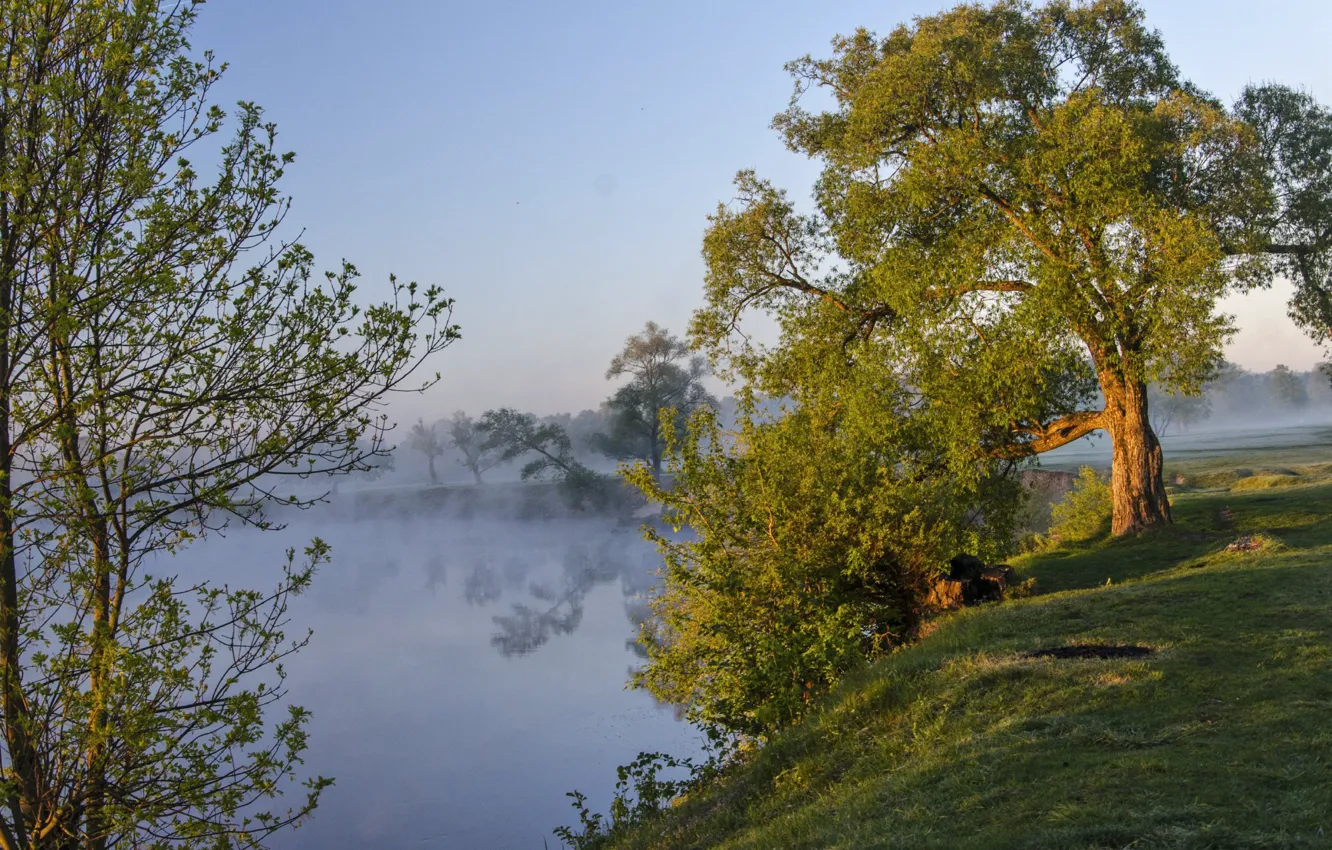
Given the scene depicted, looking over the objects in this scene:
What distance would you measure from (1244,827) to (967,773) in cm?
210

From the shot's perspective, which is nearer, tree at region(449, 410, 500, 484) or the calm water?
the calm water

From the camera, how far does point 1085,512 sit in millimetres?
28500

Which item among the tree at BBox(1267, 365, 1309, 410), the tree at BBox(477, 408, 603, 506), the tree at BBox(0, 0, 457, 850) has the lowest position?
the tree at BBox(1267, 365, 1309, 410)

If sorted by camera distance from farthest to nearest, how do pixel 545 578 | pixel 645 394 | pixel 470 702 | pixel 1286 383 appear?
pixel 1286 383 < pixel 645 394 < pixel 545 578 < pixel 470 702

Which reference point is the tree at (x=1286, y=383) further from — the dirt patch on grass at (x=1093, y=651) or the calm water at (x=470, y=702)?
the dirt patch on grass at (x=1093, y=651)

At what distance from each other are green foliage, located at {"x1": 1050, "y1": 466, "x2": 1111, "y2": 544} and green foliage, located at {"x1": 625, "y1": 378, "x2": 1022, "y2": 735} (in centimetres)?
976

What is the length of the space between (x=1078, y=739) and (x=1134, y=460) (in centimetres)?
1637

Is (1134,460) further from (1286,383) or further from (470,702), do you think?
(1286,383)

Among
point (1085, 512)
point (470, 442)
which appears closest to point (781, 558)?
point (1085, 512)

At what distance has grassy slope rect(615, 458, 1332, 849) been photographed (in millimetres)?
5715

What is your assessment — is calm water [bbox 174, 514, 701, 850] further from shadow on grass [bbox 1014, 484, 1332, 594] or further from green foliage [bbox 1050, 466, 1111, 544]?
green foliage [bbox 1050, 466, 1111, 544]

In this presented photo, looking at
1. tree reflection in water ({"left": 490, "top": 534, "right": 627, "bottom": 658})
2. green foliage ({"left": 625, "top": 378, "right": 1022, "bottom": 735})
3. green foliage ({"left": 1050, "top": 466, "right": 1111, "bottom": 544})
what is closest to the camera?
green foliage ({"left": 625, "top": 378, "right": 1022, "bottom": 735})

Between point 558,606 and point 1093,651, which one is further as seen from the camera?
point 558,606

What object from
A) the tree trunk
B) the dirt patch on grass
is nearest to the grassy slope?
the dirt patch on grass
